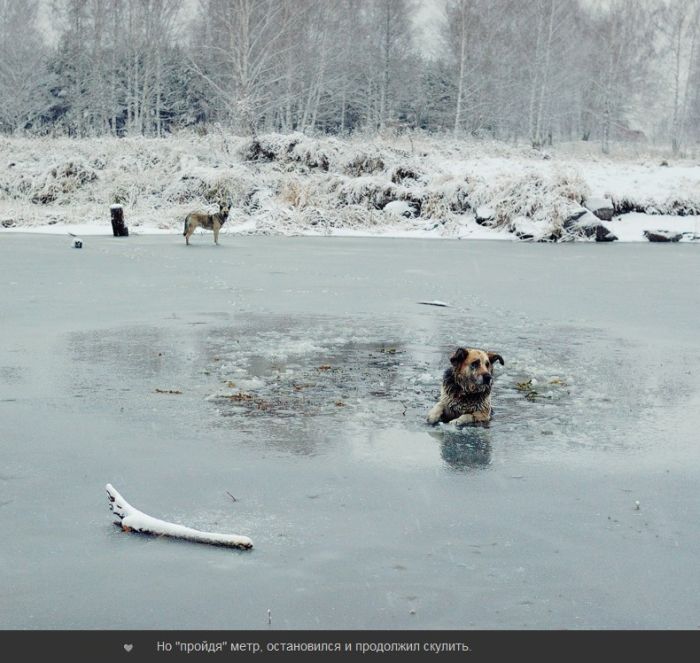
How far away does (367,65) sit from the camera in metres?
64.1

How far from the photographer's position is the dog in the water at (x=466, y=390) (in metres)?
6.49

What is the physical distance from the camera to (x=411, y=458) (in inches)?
231

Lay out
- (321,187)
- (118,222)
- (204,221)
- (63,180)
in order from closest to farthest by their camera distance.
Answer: (204,221) < (118,222) < (321,187) < (63,180)

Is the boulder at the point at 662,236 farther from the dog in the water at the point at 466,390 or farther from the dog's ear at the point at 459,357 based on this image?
the dog's ear at the point at 459,357

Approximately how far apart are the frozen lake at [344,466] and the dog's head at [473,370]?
0.35m

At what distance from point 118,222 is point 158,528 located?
2321cm

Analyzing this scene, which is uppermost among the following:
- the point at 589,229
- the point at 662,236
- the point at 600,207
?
the point at 600,207
